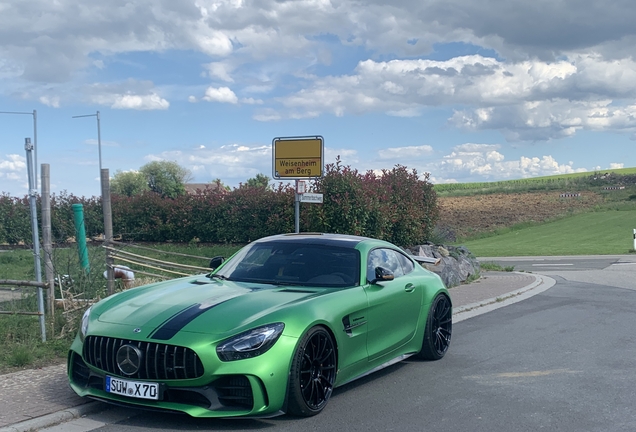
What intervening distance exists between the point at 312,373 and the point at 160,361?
122 centimetres

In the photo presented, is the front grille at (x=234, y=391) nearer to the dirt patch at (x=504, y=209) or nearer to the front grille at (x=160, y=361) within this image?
the front grille at (x=160, y=361)

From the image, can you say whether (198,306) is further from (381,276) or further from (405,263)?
(405,263)

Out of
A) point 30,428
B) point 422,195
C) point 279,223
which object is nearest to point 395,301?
point 30,428

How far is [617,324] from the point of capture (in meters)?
10.3

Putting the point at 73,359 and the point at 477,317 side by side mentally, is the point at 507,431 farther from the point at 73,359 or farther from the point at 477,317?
the point at 477,317

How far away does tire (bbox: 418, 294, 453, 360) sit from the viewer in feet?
24.9

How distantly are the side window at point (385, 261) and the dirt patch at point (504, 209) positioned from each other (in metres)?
33.7

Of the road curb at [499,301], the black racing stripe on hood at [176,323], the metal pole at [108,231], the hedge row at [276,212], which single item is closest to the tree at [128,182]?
the hedge row at [276,212]

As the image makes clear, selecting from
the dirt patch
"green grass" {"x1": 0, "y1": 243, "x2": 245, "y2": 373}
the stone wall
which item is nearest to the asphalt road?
"green grass" {"x1": 0, "y1": 243, "x2": 245, "y2": 373}

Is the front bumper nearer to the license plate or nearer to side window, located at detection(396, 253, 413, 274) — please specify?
the license plate

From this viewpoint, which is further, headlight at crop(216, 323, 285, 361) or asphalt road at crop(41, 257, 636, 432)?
asphalt road at crop(41, 257, 636, 432)

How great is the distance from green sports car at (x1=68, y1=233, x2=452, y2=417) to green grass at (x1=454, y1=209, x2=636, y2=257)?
23688mm

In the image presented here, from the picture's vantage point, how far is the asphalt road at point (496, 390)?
210 inches

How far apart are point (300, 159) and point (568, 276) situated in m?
10.2
